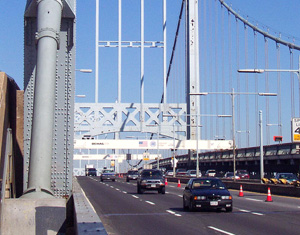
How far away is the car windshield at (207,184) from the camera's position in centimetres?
2292

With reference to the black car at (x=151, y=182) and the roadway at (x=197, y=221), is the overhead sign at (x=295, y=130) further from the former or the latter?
the black car at (x=151, y=182)

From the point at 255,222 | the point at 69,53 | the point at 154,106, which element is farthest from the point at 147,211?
the point at 154,106

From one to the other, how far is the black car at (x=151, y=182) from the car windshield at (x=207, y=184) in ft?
51.7

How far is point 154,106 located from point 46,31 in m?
59.3

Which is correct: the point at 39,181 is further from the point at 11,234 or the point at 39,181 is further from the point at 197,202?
the point at 197,202

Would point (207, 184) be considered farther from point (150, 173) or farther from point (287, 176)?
point (287, 176)

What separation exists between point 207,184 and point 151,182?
16.3 metres

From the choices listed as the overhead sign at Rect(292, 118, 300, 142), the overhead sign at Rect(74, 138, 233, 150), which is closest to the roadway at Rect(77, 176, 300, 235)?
the overhead sign at Rect(292, 118, 300, 142)

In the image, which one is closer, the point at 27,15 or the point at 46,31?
the point at 46,31

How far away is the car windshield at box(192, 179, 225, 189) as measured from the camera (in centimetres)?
2292

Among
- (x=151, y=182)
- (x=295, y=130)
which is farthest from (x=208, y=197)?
(x=151, y=182)

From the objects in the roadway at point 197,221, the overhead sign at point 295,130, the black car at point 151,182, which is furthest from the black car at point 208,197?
the black car at point 151,182

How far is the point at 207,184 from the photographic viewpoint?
76.0 feet

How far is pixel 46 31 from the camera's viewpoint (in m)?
11.6
